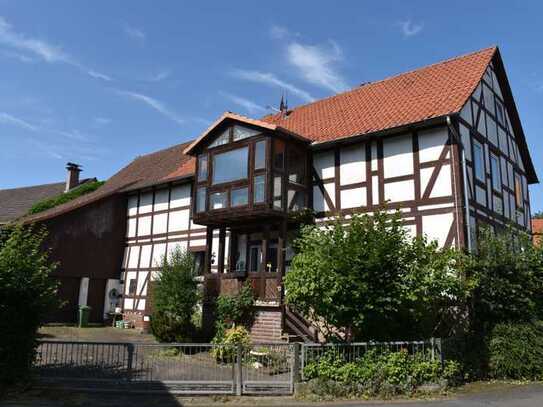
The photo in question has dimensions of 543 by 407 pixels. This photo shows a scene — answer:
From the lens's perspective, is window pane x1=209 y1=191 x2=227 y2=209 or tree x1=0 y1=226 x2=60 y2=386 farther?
window pane x1=209 y1=191 x2=227 y2=209

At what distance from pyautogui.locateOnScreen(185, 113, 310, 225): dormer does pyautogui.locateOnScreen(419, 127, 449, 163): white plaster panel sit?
160 inches

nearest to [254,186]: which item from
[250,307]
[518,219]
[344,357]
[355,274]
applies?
[250,307]

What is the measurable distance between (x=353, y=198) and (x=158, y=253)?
10464 mm

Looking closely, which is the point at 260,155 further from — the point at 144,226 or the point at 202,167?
the point at 144,226

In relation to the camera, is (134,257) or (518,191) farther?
(134,257)

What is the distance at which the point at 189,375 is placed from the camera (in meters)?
10.9

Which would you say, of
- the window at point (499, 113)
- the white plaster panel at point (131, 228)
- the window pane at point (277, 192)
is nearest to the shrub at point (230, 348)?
the window pane at point (277, 192)

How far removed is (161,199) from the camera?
23.8 metres

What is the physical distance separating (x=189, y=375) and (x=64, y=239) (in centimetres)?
1462

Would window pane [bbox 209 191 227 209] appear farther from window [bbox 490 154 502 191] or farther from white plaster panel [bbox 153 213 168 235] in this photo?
window [bbox 490 154 502 191]

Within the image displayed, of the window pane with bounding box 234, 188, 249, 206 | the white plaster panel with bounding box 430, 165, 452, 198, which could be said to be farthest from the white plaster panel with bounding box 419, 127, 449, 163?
the window pane with bounding box 234, 188, 249, 206

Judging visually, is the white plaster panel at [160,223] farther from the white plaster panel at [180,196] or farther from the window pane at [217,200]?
the window pane at [217,200]

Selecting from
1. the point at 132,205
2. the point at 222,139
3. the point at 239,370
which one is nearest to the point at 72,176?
the point at 132,205

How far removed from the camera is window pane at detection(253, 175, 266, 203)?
16702mm
